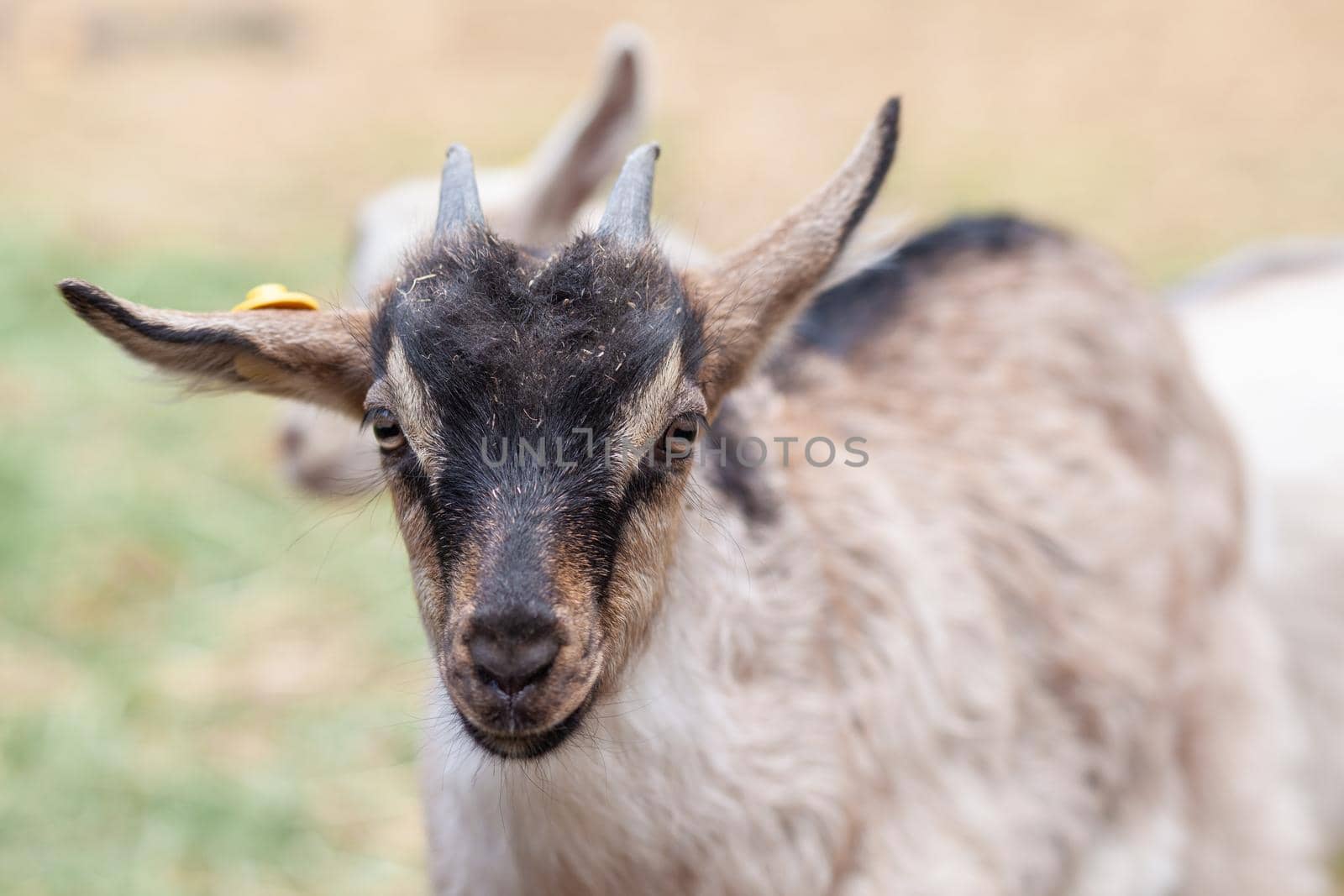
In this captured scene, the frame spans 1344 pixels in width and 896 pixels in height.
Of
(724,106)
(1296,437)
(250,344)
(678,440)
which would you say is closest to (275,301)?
(250,344)

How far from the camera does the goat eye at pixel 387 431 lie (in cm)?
263

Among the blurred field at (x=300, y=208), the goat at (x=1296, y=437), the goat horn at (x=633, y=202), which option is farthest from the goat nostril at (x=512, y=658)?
the goat at (x=1296, y=437)

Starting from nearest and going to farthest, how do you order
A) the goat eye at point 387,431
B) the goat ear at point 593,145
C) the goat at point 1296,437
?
the goat eye at point 387,431
the goat ear at point 593,145
the goat at point 1296,437

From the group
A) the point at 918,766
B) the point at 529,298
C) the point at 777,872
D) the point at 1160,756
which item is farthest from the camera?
the point at 1160,756

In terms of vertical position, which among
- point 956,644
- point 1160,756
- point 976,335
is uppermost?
point 976,335

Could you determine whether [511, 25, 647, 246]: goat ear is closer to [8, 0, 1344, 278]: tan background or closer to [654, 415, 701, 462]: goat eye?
[654, 415, 701, 462]: goat eye

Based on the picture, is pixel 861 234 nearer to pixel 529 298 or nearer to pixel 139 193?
pixel 529 298

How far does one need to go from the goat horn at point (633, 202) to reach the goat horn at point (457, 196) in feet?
0.93

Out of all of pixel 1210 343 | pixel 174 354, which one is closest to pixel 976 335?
pixel 174 354

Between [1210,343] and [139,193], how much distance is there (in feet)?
27.3

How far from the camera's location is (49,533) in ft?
21.3

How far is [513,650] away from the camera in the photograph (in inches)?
92.9

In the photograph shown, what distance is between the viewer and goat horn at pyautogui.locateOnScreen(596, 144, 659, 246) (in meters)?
2.82

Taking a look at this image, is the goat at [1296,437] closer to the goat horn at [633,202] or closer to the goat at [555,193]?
the goat at [555,193]
